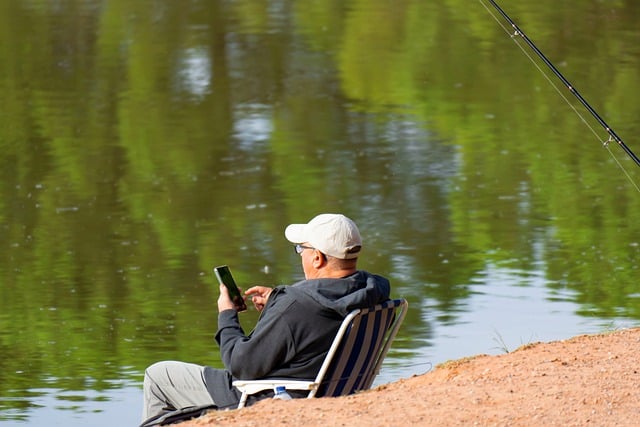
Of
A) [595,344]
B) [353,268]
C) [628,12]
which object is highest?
[353,268]

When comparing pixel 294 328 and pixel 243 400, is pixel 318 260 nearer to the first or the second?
pixel 294 328

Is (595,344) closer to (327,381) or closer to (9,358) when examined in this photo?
(327,381)

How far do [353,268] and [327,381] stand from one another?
43 cm

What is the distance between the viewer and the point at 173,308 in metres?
9.47

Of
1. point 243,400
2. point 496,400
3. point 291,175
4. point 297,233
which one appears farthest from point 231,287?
point 291,175

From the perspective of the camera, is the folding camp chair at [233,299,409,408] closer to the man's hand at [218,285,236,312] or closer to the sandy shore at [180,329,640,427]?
the sandy shore at [180,329,640,427]

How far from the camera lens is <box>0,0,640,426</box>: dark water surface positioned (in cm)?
895

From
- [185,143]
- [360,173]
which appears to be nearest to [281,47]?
[185,143]

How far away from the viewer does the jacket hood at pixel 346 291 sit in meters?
5.27

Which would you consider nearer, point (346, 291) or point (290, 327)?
point (290, 327)

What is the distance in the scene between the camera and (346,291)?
17.6ft

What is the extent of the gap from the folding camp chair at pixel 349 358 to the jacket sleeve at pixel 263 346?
2.3 inches

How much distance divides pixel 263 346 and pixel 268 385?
5.7 inches

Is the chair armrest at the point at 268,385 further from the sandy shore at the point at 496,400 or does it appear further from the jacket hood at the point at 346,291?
the jacket hood at the point at 346,291
